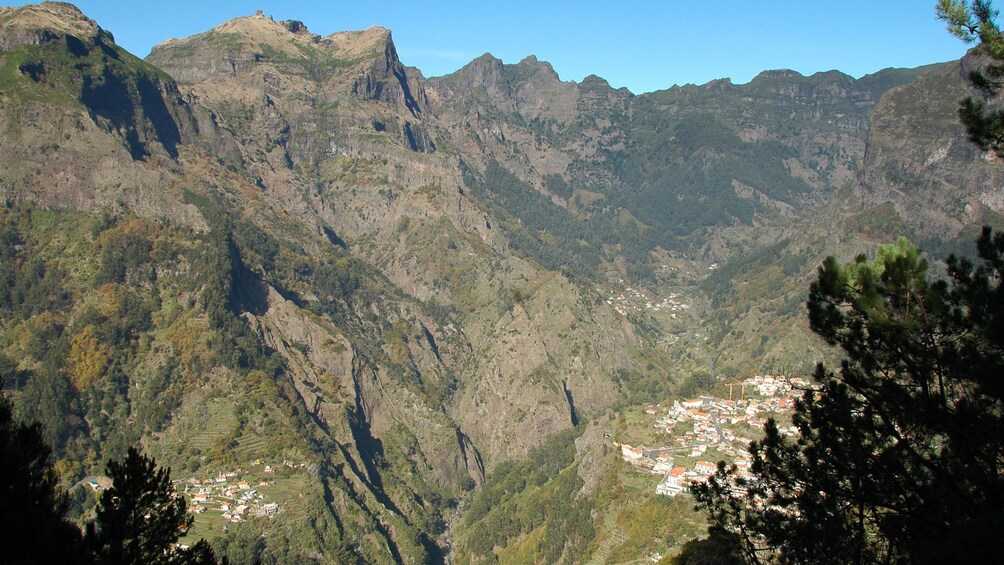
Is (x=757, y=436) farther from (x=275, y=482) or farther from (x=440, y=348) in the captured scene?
(x=440, y=348)

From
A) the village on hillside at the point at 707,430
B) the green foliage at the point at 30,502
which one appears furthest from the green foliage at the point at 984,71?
the village on hillside at the point at 707,430

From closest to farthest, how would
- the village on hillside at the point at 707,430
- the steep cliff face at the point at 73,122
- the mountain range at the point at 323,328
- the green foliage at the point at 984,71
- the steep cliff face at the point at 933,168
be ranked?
the green foliage at the point at 984,71
the village on hillside at the point at 707,430
the mountain range at the point at 323,328
the steep cliff face at the point at 73,122
the steep cliff face at the point at 933,168

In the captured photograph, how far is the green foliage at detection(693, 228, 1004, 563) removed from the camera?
16.2 m

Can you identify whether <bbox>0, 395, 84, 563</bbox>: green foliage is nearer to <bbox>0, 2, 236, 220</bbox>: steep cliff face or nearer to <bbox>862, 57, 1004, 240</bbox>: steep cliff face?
<bbox>0, 2, 236, 220</bbox>: steep cliff face

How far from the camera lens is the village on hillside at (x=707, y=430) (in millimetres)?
70188

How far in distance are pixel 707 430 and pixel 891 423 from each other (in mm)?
68212

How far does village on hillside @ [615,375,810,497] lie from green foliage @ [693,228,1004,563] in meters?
47.1

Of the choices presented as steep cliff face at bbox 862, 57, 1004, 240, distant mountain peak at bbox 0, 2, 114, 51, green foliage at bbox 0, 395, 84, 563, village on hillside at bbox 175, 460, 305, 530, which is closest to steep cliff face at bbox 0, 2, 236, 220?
distant mountain peak at bbox 0, 2, 114, 51

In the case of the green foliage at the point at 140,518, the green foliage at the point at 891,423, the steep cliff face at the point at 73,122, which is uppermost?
the steep cliff face at the point at 73,122

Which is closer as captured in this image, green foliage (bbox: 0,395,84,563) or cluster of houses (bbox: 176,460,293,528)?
green foliage (bbox: 0,395,84,563)

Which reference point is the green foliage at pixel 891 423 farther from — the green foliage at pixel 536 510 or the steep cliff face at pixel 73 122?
the steep cliff face at pixel 73 122

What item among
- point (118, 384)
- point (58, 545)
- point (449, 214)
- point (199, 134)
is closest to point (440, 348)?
point (449, 214)

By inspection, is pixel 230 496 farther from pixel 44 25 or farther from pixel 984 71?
pixel 44 25

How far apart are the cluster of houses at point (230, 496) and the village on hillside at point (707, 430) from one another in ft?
139
